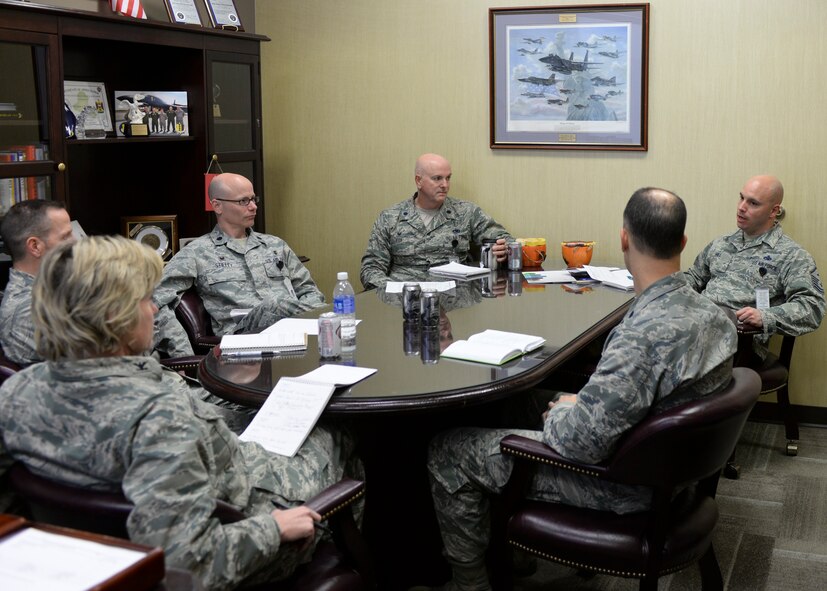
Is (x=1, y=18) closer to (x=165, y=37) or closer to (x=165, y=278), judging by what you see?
(x=165, y=37)

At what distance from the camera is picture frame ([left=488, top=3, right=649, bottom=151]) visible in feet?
15.9

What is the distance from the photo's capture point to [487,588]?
2760 mm

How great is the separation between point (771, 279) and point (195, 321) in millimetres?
2597

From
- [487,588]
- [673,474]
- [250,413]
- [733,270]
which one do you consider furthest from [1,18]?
[733,270]

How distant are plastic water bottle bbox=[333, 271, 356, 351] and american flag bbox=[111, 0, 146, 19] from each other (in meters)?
2.01

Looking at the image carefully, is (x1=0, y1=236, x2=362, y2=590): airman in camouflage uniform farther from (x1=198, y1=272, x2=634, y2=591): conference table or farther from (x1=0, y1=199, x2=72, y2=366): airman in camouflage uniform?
(x1=0, y1=199, x2=72, y2=366): airman in camouflage uniform

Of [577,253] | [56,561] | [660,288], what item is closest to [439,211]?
[577,253]

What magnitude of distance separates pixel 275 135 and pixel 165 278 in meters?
2.03

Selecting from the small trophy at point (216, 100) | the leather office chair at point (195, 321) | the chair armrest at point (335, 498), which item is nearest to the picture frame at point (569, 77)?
the small trophy at point (216, 100)

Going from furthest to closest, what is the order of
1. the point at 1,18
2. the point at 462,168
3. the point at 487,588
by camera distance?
1. the point at 462,168
2. the point at 1,18
3. the point at 487,588

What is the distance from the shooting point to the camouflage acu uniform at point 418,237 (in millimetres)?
4934

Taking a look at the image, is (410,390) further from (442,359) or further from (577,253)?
(577,253)

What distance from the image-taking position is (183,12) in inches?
185

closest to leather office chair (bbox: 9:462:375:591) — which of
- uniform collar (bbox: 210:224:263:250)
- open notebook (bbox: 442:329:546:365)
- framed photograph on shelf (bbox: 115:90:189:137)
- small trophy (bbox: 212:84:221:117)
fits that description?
open notebook (bbox: 442:329:546:365)
